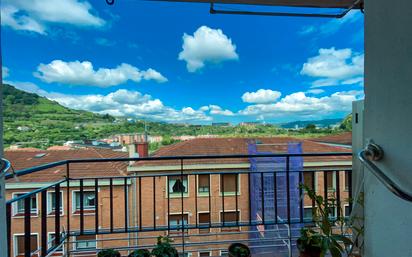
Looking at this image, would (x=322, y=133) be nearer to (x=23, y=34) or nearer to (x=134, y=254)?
(x=134, y=254)

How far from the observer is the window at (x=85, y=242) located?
7.93 ft

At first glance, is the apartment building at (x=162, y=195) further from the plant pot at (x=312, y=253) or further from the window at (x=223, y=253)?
the plant pot at (x=312, y=253)

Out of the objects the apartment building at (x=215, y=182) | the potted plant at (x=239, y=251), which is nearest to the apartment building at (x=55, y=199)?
the apartment building at (x=215, y=182)

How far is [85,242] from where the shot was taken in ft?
8.05

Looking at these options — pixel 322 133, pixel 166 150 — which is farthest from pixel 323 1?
pixel 166 150

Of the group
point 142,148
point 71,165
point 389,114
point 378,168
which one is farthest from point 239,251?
point 142,148

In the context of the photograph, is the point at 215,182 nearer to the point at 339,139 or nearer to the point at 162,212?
the point at 162,212

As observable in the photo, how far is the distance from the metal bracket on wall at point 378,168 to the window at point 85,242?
8.53ft

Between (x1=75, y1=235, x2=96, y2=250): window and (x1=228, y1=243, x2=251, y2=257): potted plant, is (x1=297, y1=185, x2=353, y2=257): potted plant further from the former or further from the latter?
(x1=75, y1=235, x2=96, y2=250): window

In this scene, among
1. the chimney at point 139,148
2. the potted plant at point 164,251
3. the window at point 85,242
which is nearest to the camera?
the potted plant at point 164,251

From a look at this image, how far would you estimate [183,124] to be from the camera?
3650 mm

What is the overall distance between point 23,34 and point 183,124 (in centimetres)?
253

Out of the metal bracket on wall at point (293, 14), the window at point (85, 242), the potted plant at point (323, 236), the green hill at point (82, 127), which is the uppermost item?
the metal bracket on wall at point (293, 14)

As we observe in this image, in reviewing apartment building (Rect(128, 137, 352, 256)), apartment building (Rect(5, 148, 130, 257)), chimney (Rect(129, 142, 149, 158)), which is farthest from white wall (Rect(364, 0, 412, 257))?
chimney (Rect(129, 142, 149, 158))
